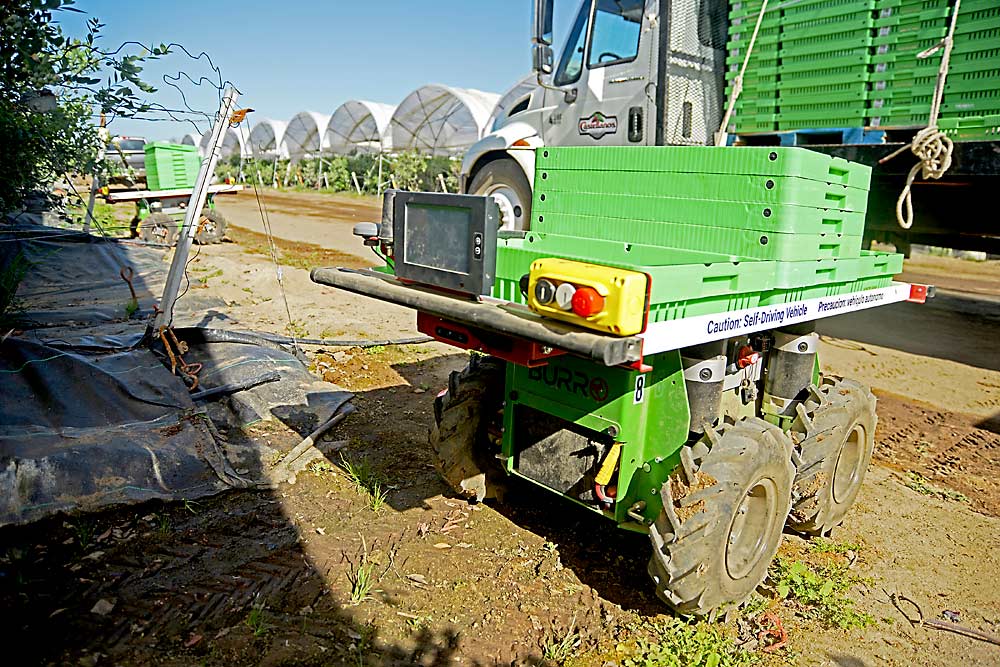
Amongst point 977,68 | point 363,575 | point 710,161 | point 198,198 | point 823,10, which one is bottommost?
point 363,575

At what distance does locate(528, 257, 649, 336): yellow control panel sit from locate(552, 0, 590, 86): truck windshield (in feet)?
19.8

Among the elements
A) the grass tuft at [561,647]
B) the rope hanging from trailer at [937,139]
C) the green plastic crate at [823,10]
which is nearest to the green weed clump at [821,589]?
the grass tuft at [561,647]

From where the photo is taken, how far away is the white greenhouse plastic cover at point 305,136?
4128cm

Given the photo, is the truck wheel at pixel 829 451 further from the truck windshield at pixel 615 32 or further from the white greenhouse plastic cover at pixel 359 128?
the white greenhouse plastic cover at pixel 359 128

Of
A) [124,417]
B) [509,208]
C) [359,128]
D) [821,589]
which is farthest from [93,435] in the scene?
[359,128]

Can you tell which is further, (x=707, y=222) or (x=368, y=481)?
(x=368, y=481)

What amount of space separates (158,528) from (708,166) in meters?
3.22

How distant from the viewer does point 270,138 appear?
47469mm

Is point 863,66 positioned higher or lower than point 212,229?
higher

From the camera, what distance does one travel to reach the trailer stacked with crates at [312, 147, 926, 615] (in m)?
2.50

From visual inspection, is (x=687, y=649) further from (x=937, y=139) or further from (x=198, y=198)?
(x=198, y=198)

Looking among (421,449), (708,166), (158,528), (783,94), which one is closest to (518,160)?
(783,94)

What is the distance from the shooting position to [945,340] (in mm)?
8297

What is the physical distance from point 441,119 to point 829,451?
3142cm
